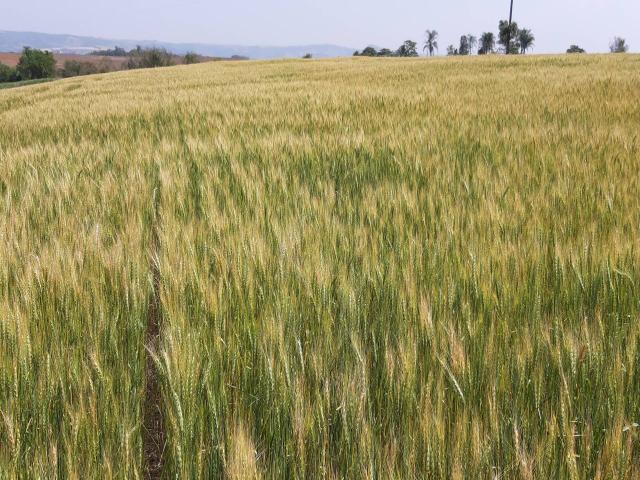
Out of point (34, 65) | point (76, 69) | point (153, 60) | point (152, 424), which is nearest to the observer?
point (152, 424)

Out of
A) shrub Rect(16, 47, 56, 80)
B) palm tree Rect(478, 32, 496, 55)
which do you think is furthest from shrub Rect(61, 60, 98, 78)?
palm tree Rect(478, 32, 496, 55)

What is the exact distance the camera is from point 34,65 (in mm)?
89375

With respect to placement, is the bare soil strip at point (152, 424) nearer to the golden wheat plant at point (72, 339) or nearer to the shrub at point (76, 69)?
the golden wheat plant at point (72, 339)

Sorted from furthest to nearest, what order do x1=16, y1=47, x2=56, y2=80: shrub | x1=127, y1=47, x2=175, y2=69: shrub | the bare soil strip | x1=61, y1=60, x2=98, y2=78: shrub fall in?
x1=61, y1=60, x2=98, y2=78: shrub, x1=16, y1=47, x2=56, y2=80: shrub, x1=127, y1=47, x2=175, y2=69: shrub, the bare soil strip

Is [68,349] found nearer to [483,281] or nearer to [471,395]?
[471,395]

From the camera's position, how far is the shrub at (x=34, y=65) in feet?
293

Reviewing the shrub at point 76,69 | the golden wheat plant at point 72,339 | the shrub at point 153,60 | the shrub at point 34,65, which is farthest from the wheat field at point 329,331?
the shrub at point 76,69

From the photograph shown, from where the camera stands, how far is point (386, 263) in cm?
133

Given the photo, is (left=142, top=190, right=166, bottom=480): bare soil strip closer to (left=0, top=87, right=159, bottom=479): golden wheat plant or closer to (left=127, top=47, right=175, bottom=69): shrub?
(left=0, top=87, right=159, bottom=479): golden wheat plant

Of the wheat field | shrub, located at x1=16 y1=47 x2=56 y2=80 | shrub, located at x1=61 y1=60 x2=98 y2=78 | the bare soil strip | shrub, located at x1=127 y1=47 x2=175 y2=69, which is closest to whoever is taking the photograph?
the wheat field

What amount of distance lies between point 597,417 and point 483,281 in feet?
1.30

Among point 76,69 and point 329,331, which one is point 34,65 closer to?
point 76,69

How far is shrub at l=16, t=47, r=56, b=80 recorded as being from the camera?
8938cm

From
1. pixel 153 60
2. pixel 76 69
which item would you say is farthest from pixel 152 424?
pixel 76 69
